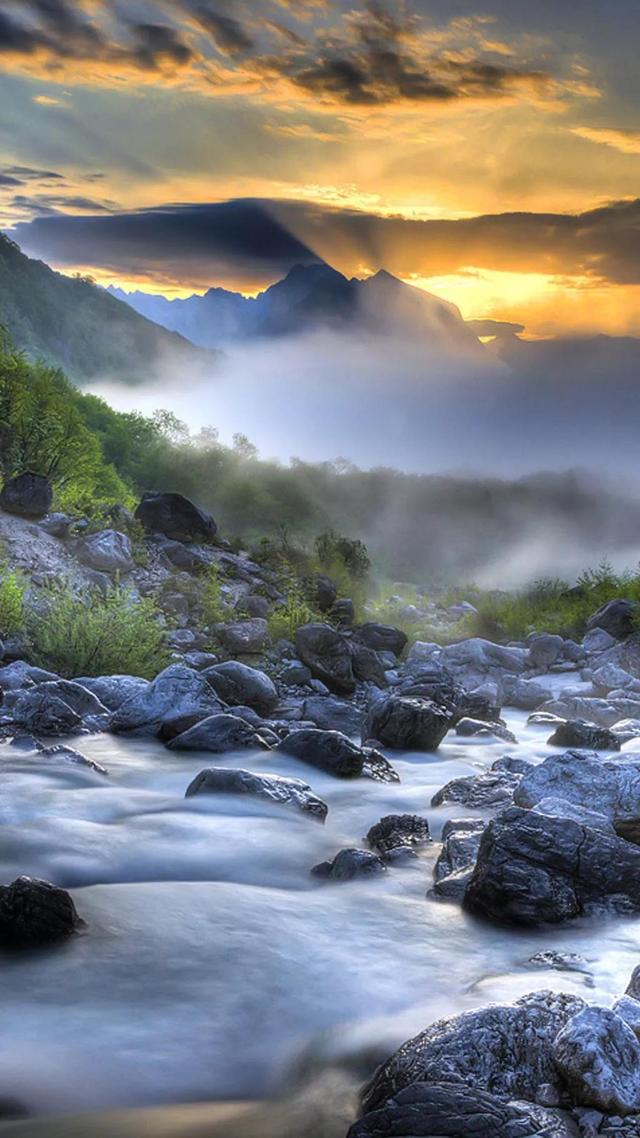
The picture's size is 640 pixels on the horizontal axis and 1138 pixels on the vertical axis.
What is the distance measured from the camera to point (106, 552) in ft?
66.6

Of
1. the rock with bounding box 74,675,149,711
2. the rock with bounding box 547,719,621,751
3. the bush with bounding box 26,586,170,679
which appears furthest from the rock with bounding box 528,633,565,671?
the rock with bounding box 74,675,149,711

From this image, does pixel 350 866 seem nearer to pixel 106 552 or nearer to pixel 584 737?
pixel 584 737

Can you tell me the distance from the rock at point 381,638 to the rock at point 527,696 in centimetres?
295

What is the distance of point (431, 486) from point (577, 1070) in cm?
8081

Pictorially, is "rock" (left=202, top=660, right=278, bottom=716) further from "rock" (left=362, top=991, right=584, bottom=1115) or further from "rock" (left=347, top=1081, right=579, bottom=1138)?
"rock" (left=347, top=1081, right=579, bottom=1138)

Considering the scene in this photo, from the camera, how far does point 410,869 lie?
844 cm

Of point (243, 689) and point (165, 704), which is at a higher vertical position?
point (165, 704)

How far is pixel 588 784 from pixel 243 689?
7262mm

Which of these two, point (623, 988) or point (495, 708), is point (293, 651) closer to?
point (495, 708)

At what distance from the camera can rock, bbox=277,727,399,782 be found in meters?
12.0

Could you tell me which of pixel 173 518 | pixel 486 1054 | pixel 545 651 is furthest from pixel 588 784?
pixel 173 518

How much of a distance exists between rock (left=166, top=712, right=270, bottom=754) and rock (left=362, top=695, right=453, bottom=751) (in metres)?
2.07

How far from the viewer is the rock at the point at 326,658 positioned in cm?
1820

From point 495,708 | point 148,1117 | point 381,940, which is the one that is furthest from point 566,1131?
point 495,708
